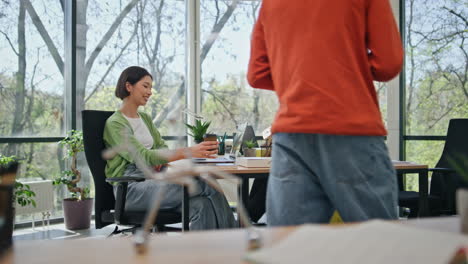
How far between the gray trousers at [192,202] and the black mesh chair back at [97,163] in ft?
0.40

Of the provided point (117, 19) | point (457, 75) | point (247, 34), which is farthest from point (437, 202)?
point (117, 19)

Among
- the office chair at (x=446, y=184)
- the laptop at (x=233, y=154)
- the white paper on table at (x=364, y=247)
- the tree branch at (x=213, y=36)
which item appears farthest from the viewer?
the tree branch at (x=213, y=36)

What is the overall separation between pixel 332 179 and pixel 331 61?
31 cm

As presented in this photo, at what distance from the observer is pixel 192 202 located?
106 inches

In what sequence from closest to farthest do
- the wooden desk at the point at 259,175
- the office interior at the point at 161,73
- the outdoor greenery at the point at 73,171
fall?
the wooden desk at the point at 259,175, the outdoor greenery at the point at 73,171, the office interior at the point at 161,73

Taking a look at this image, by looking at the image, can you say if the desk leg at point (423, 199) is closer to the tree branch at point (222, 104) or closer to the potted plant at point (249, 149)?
the potted plant at point (249, 149)

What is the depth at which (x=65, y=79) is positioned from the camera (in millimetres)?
4863

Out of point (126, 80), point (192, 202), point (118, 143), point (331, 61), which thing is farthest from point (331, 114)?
point (126, 80)

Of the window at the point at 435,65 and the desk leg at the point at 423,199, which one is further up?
the window at the point at 435,65

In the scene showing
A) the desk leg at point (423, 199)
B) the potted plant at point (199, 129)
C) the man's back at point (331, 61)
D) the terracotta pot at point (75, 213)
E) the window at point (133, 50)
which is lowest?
the terracotta pot at point (75, 213)

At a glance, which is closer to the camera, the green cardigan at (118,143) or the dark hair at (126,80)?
the green cardigan at (118,143)

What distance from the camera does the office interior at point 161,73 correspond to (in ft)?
15.1

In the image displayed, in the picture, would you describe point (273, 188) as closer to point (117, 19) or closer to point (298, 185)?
point (298, 185)

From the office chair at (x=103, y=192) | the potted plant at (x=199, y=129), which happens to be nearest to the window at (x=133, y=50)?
the potted plant at (x=199, y=129)
